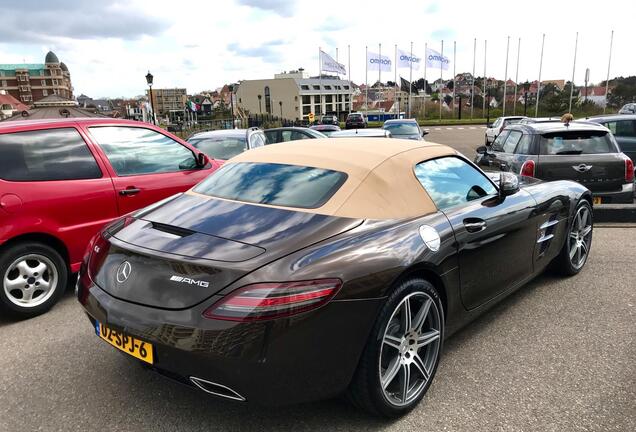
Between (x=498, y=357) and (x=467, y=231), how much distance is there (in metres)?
0.91

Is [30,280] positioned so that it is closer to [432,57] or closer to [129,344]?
[129,344]

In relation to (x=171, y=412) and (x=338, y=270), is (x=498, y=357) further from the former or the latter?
(x=171, y=412)

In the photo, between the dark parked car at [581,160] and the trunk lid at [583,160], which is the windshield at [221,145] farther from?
the trunk lid at [583,160]

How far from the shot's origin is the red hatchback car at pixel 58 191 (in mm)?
4004

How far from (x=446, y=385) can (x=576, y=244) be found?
2.71 m

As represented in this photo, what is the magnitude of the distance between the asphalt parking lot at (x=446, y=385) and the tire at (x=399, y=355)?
0.41 ft

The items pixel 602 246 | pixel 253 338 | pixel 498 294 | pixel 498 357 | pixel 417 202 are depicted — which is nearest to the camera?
pixel 253 338

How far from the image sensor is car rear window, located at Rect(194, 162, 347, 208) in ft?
9.24

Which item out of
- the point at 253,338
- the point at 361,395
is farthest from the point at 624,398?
the point at 253,338

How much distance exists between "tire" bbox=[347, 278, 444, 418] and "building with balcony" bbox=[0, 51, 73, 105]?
493 feet

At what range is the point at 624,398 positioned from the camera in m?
2.77

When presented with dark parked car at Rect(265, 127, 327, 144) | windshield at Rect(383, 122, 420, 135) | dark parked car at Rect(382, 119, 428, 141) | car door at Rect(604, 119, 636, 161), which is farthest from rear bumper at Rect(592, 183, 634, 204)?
windshield at Rect(383, 122, 420, 135)

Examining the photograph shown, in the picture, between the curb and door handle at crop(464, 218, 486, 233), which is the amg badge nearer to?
door handle at crop(464, 218, 486, 233)

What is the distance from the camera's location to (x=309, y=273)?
221cm
